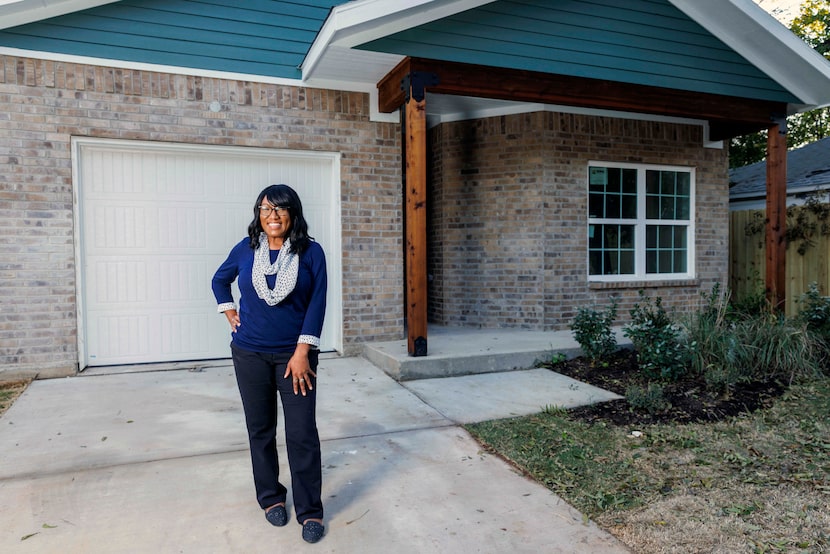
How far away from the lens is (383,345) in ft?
22.2

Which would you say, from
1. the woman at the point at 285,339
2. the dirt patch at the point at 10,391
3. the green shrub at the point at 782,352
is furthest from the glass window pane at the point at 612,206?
the dirt patch at the point at 10,391

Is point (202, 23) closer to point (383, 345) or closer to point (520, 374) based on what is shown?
point (383, 345)

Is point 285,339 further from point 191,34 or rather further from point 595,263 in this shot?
point 595,263

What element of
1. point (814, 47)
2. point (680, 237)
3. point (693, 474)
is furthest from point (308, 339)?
point (814, 47)

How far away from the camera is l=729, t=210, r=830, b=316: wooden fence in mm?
9053

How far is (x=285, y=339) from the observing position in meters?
2.80

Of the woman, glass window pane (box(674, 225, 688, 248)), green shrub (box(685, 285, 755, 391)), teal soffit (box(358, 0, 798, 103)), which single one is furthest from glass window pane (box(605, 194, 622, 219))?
the woman

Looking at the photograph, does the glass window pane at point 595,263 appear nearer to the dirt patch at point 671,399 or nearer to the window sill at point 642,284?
the window sill at point 642,284

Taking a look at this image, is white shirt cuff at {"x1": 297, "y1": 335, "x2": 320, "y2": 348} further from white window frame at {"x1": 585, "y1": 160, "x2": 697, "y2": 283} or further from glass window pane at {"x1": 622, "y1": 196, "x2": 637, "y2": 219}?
glass window pane at {"x1": 622, "y1": 196, "x2": 637, "y2": 219}

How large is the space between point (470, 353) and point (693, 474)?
2.89m

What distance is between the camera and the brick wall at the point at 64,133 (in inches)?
225

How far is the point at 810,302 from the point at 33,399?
8.15m

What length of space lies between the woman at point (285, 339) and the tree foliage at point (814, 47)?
733 inches

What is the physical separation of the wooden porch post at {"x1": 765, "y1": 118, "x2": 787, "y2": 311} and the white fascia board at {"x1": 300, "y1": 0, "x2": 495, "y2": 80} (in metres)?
4.58
